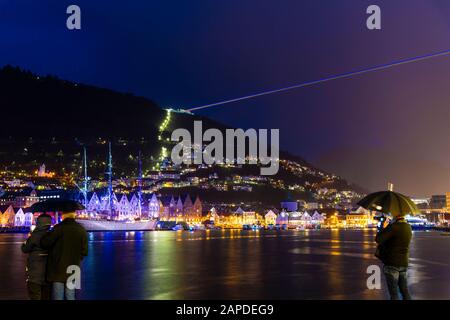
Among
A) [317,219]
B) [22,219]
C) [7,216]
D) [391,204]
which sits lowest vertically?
[317,219]

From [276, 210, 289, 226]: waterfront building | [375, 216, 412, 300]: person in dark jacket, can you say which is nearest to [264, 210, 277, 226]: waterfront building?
[276, 210, 289, 226]: waterfront building

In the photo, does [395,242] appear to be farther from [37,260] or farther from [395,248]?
[37,260]

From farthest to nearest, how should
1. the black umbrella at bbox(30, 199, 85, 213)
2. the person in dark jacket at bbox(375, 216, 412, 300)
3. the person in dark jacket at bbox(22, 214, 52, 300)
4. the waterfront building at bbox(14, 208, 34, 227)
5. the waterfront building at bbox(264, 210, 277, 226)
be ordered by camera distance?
1. the waterfront building at bbox(264, 210, 277, 226)
2. the waterfront building at bbox(14, 208, 34, 227)
3. the person in dark jacket at bbox(375, 216, 412, 300)
4. the black umbrella at bbox(30, 199, 85, 213)
5. the person in dark jacket at bbox(22, 214, 52, 300)

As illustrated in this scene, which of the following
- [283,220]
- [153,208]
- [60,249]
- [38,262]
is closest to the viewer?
[60,249]

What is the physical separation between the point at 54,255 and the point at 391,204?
4.96 m

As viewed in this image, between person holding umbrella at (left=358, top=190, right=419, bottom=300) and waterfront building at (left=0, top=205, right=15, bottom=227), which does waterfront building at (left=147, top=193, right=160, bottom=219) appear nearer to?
waterfront building at (left=0, top=205, right=15, bottom=227)

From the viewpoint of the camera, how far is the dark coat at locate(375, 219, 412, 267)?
8.48 meters

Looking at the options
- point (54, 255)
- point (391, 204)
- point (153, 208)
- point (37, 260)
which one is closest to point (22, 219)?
point (153, 208)

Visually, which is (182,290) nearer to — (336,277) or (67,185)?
(336,277)

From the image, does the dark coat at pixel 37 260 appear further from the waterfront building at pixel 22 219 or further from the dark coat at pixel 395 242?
the waterfront building at pixel 22 219

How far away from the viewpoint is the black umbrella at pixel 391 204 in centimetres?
883

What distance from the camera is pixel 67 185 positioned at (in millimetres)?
159125

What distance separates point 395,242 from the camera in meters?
8.50
